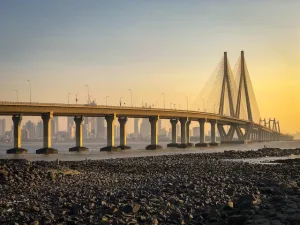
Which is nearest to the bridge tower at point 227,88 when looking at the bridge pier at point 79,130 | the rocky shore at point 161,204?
the bridge pier at point 79,130

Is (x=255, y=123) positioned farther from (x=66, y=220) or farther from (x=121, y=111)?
(x=66, y=220)

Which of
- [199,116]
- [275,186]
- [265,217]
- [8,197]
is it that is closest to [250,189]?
[275,186]

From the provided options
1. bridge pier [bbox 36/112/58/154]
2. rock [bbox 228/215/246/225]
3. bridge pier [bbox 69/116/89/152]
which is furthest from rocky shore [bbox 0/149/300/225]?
bridge pier [bbox 69/116/89/152]

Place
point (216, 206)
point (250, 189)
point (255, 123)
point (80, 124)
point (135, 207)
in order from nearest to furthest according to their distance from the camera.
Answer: point (135, 207) < point (216, 206) < point (250, 189) < point (80, 124) < point (255, 123)

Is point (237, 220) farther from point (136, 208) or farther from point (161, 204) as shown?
point (161, 204)

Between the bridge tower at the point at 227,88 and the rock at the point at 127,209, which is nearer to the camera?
the rock at the point at 127,209

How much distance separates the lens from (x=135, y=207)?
58.5 feet

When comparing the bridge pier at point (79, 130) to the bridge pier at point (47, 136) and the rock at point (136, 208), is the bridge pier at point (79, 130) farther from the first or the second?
the rock at point (136, 208)

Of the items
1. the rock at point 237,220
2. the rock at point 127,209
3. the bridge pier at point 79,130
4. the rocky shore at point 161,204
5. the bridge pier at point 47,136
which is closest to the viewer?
the rock at point 237,220

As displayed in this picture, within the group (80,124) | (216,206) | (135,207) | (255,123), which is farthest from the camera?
(255,123)

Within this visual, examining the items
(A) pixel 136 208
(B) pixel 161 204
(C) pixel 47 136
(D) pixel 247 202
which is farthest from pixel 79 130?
(D) pixel 247 202

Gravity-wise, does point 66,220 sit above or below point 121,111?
below

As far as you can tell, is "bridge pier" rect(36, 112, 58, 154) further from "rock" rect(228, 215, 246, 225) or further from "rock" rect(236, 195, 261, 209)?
"rock" rect(228, 215, 246, 225)

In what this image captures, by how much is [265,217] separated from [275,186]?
26.4 feet
